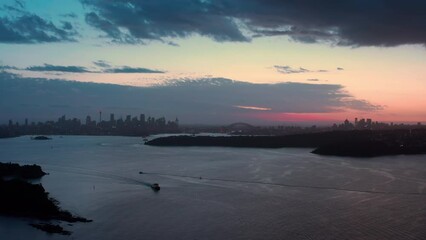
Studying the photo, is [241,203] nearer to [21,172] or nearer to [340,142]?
[21,172]

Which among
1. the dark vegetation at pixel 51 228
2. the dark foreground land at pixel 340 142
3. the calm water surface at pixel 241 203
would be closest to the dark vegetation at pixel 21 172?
the calm water surface at pixel 241 203

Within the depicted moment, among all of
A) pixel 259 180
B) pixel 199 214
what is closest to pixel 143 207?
pixel 199 214

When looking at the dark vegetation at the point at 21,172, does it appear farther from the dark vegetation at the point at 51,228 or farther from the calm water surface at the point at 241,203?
the dark vegetation at the point at 51,228

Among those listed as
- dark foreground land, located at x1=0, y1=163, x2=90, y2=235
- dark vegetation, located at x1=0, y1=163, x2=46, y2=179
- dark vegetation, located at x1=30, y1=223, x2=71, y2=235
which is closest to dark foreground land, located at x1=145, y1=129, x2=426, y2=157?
dark vegetation, located at x1=0, y1=163, x2=46, y2=179

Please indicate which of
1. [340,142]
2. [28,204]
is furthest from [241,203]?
[340,142]

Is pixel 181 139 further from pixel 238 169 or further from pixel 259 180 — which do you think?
pixel 259 180
